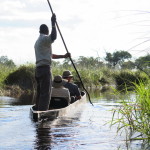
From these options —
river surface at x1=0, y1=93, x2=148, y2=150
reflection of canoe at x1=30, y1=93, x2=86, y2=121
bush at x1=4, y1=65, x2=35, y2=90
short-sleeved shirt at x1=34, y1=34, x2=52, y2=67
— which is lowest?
river surface at x1=0, y1=93, x2=148, y2=150

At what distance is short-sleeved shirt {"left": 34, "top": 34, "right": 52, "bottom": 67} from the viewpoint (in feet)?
31.8

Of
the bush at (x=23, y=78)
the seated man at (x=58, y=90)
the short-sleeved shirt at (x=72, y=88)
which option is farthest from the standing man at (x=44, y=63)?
the bush at (x=23, y=78)

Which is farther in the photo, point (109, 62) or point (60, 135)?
point (109, 62)

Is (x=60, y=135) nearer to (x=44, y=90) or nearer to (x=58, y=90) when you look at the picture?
(x=44, y=90)

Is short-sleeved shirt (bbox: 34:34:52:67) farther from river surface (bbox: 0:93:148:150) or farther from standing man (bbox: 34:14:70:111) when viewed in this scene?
river surface (bbox: 0:93:148:150)

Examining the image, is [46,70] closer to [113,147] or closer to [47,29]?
[47,29]

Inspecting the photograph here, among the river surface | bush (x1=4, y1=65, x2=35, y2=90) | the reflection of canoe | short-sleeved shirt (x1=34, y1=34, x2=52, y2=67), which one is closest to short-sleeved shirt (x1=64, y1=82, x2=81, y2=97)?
the reflection of canoe

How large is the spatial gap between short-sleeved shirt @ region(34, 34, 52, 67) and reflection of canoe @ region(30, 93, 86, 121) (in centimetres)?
121

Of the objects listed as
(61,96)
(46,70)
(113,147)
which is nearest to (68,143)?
(113,147)

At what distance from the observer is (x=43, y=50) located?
384 inches

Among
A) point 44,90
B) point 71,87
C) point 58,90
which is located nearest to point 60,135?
point 44,90

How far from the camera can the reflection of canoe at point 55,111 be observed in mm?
9130

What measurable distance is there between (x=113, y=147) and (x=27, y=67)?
59.1 feet

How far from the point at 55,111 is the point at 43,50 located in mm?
1581
